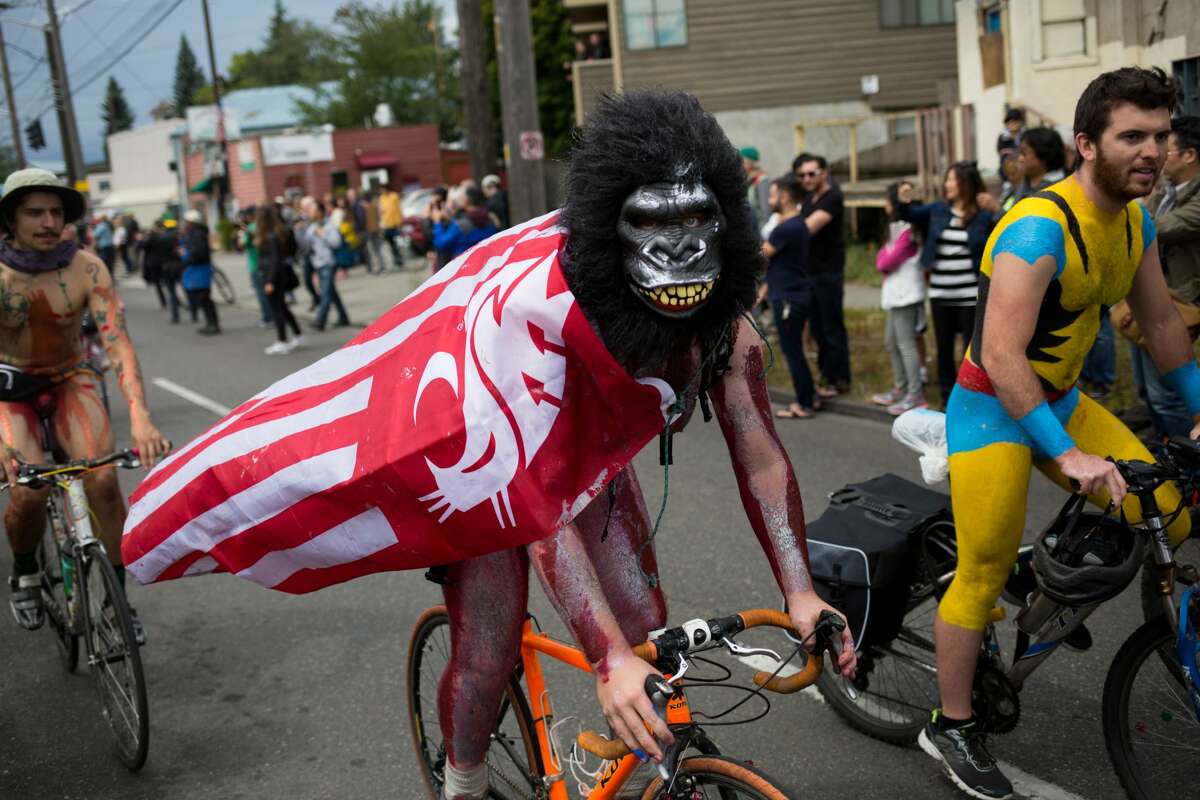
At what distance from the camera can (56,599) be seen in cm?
516

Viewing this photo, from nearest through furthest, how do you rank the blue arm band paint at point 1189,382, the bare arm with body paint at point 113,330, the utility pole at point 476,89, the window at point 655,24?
the blue arm band paint at point 1189,382 → the bare arm with body paint at point 113,330 → the utility pole at point 476,89 → the window at point 655,24

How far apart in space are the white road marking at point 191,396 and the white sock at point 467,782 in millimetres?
8254

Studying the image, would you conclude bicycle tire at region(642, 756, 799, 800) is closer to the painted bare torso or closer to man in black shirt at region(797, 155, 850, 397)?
the painted bare torso

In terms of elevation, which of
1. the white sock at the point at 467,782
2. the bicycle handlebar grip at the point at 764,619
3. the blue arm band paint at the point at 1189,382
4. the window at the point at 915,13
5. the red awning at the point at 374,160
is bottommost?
the white sock at the point at 467,782

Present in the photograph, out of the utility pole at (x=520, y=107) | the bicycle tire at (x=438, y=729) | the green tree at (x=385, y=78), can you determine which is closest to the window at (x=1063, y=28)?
the utility pole at (x=520, y=107)

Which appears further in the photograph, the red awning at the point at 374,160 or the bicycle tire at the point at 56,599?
the red awning at the point at 374,160

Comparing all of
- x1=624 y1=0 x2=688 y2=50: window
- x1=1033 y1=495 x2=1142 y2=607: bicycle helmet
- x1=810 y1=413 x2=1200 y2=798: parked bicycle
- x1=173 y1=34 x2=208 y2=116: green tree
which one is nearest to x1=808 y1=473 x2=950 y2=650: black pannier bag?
x1=810 y1=413 x2=1200 y2=798: parked bicycle

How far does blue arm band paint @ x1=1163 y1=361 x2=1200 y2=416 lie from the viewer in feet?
11.3

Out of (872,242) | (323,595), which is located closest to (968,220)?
(323,595)

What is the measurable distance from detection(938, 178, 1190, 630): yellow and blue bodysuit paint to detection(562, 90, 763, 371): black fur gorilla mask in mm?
1073

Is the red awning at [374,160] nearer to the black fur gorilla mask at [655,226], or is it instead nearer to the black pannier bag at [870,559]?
the black pannier bag at [870,559]

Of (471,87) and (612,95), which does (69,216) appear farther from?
(471,87)

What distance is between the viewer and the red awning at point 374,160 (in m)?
52.5

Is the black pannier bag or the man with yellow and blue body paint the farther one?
the black pannier bag
